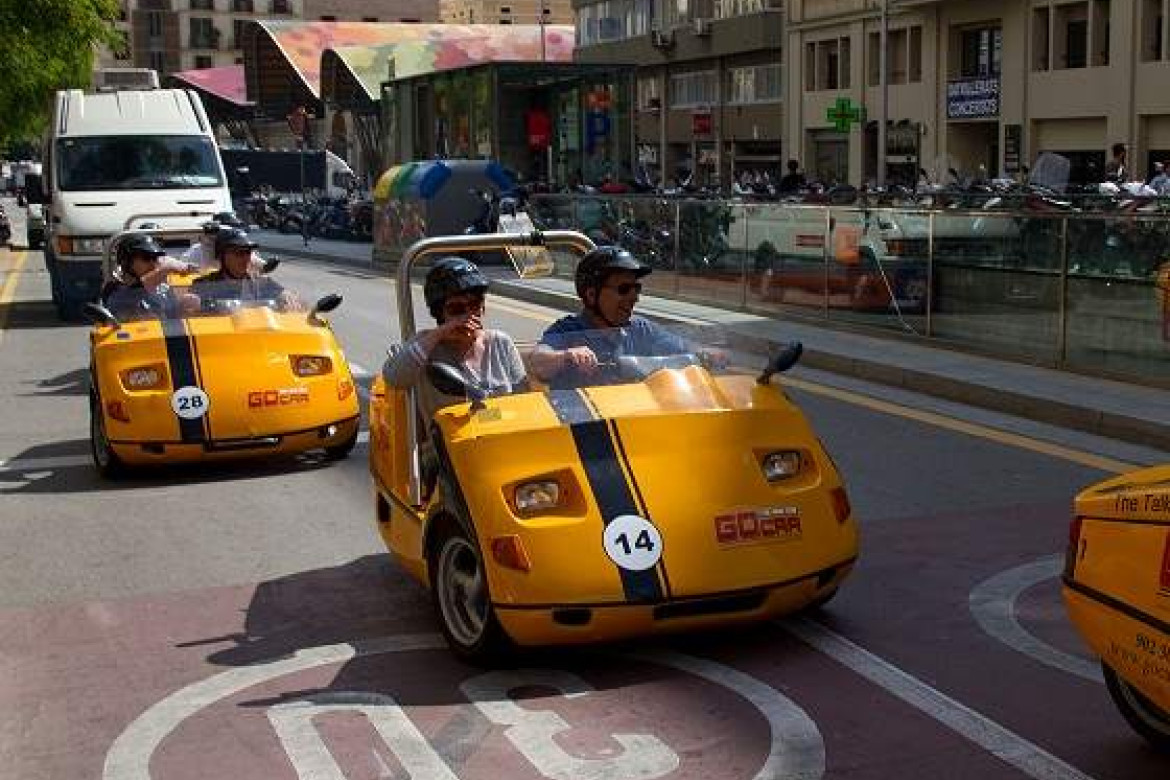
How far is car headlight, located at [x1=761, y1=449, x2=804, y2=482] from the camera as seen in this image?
229 inches

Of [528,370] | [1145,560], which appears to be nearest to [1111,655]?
[1145,560]

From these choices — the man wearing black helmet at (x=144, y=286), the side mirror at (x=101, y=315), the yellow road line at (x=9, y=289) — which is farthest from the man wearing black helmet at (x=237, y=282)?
the yellow road line at (x=9, y=289)

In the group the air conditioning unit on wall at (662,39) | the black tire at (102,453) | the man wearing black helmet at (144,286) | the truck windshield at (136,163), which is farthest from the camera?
the air conditioning unit on wall at (662,39)

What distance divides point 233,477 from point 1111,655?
6.42 meters

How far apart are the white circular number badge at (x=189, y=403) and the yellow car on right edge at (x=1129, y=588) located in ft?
19.5

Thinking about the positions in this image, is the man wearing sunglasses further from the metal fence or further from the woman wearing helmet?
the metal fence

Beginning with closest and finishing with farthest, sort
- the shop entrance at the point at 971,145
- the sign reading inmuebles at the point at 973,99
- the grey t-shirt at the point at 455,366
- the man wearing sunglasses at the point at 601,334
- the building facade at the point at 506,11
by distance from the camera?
the man wearing sunglasses at the point at 601,334 → the grey t-shirt at the point at 455,366 → the sign reading inmuebles at the point at 973,99 → the shop entrance at the point at 971,145 → the building facade at the point at 506,11

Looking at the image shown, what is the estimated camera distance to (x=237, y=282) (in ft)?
34.0

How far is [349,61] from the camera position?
208 ft

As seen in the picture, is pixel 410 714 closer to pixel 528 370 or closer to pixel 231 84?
pixel 528 370

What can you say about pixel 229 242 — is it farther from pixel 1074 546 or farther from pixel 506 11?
pixel 506 11

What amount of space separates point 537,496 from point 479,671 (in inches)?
26.5

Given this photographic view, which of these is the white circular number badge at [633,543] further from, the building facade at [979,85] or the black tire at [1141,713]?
the building facade at [979,85]

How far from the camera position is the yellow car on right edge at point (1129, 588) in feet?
13.7
